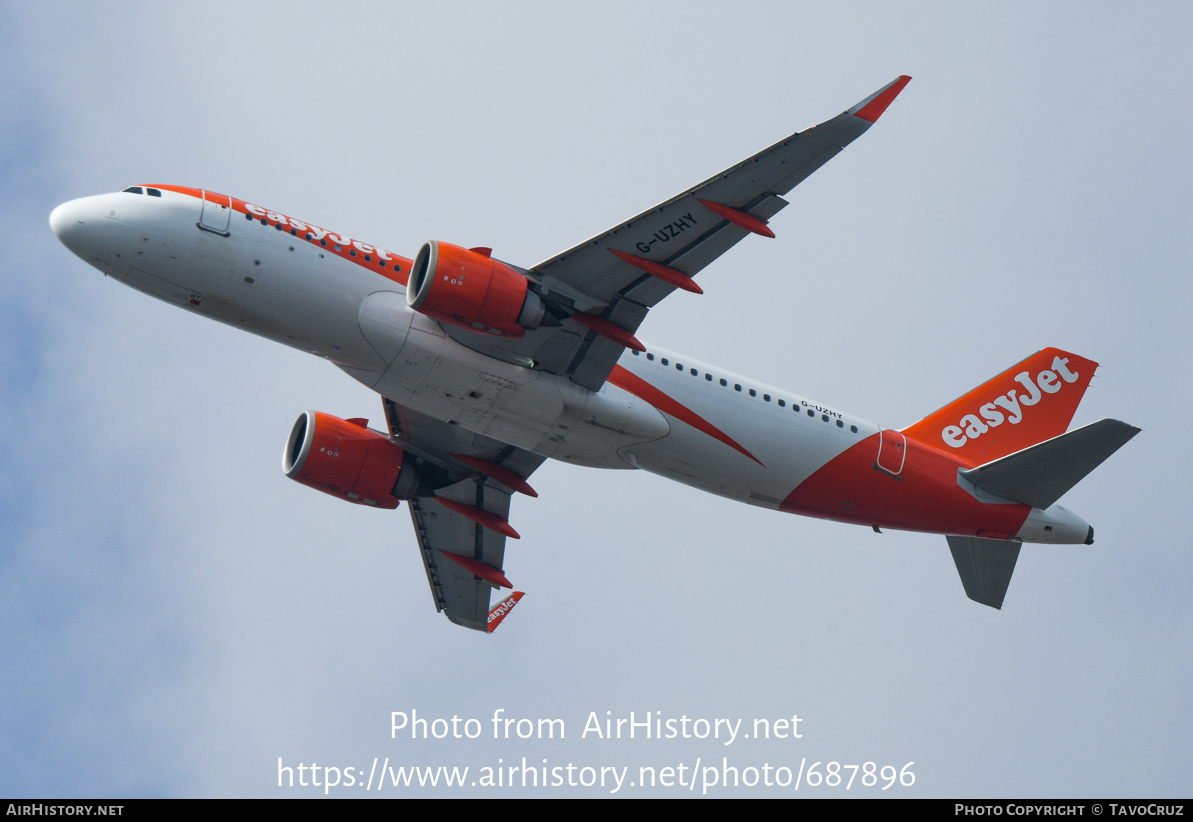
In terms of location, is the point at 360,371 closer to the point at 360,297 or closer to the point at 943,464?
the point at 360,297

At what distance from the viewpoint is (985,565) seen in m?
38.0

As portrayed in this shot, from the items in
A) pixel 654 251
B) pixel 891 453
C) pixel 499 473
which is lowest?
pixel 499 473

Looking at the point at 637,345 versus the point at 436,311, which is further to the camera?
the point at 637,345

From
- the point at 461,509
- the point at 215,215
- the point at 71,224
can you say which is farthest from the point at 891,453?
the point at 71,224

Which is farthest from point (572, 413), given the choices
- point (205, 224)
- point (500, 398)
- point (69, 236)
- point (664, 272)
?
point (69, 236)

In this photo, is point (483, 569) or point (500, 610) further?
point (500, 610)

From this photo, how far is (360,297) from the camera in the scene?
30328mm

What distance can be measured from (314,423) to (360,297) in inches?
277

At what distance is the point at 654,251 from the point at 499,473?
1069 cm

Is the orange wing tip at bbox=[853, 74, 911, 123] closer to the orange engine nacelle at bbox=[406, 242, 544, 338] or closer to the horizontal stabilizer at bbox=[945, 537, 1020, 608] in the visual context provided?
the orange engine nacelle at bbox=[406, 242, 544, 338]

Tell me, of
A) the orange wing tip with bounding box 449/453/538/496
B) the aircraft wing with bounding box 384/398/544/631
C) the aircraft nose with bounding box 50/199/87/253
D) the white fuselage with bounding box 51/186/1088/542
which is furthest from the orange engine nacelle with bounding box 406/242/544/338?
the orange wing tip with bounding box 449/453/538/496

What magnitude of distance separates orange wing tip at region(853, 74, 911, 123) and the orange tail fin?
1328 cm

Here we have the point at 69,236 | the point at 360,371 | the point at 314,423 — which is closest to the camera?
the point at 69,236

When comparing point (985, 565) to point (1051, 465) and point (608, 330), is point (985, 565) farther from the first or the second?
point (608, 330)
